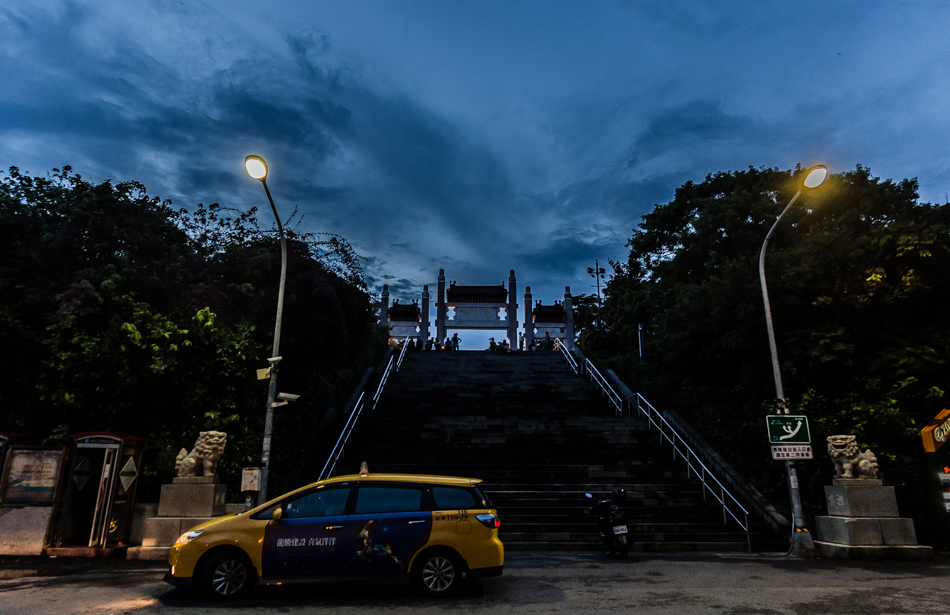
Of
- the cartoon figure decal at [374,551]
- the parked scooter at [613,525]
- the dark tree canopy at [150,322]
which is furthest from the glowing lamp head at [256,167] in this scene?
the parked scooter at [613,525]

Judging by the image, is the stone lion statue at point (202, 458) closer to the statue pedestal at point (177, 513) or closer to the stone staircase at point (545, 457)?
Result: the statue pedestal at point (177, 513)

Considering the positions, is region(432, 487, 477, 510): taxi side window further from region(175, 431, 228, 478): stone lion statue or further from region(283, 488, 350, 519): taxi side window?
region(175, 431, 228, 478): stone lion statue

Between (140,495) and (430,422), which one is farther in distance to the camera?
(430,422)

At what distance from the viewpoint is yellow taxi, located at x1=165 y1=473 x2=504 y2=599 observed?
5.94 meters

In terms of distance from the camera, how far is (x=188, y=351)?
1071cm

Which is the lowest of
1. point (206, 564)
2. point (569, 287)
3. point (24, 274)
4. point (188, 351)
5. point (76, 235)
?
point (206, 564)

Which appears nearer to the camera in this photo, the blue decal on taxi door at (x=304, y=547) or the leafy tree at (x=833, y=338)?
the blue decal on taxi door at (x=304, y=547)

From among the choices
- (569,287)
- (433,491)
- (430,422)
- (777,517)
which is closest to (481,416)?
(430,422)

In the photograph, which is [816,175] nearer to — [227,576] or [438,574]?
[438,574]

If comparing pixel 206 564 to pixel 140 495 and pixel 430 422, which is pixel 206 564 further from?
pixel 430 422

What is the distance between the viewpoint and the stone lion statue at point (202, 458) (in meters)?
9.26

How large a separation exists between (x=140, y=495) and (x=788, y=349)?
14.5 meters

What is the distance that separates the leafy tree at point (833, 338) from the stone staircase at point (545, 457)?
2054 mm

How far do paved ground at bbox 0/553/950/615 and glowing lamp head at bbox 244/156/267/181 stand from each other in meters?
6.81
